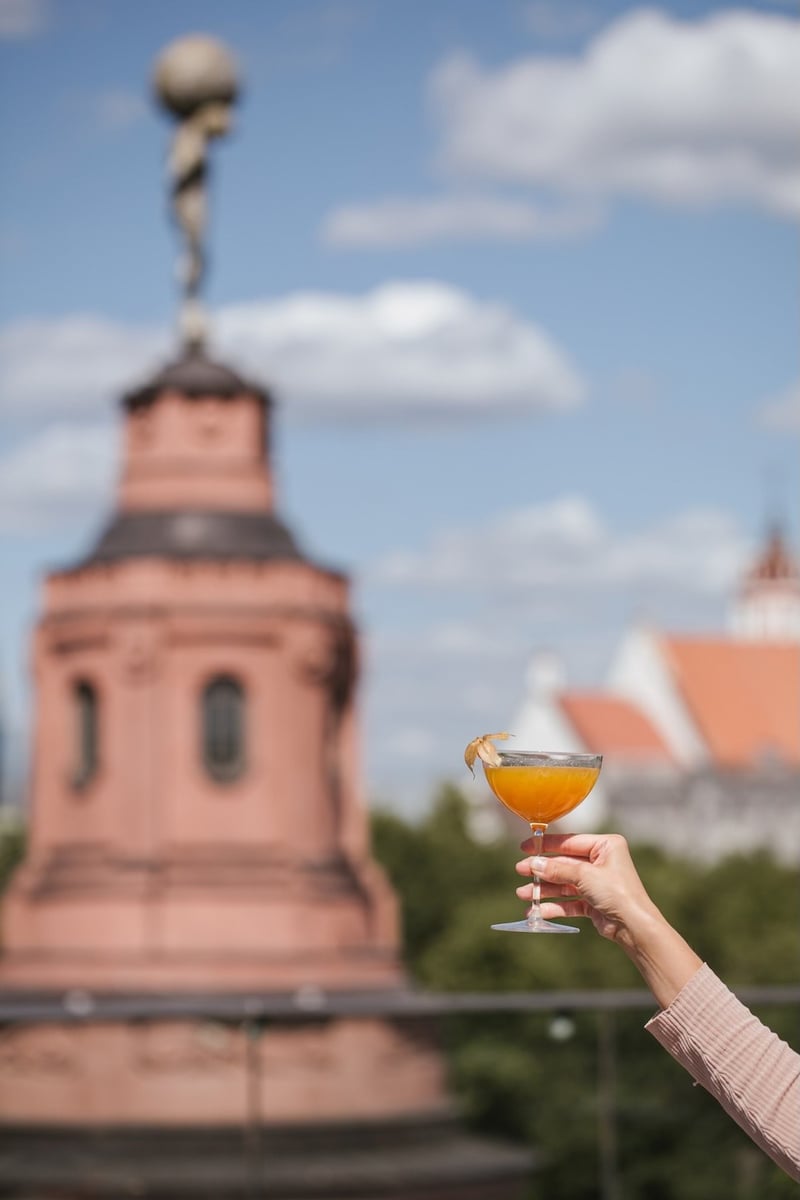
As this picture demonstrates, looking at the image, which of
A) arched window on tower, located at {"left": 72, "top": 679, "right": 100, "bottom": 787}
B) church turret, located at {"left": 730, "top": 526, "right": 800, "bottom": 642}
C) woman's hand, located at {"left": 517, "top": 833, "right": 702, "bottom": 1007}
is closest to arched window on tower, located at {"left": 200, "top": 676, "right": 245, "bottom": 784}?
arched window on tower, located at {"left": 72, "top": 679, "right": 100, "bottom": 787}

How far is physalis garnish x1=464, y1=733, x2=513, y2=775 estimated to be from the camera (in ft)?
10.5

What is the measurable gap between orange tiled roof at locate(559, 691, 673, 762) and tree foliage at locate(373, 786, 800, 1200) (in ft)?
61.0

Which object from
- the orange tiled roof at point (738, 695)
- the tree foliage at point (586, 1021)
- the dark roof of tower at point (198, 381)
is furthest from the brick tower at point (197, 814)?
the orange tiled roof at point (738, 695)

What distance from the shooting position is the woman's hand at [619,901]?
8.98 feet

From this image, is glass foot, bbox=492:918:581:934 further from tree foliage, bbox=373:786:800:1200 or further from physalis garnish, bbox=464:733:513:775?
tree foliage, bbox=373:786:800:1200

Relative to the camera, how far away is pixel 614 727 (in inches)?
3310

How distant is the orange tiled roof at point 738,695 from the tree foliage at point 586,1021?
867 inches

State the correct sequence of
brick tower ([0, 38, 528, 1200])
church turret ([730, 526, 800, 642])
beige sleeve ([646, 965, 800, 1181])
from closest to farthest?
beige sleeve ([646, 965, 800, 1181]) < brick tower ([0, 38, 528, 1200]) < church turret ([730, 526, 800, 642])

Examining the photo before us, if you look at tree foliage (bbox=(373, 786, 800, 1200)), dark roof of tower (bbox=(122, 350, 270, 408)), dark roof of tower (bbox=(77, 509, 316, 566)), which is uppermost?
dark roof of tower (bbox=(122, 350, 270, 408))

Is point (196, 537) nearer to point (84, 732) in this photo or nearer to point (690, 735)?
point (84, 732)

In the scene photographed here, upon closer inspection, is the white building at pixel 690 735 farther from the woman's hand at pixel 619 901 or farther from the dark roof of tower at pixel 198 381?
the woman's hand at pixel 619 901

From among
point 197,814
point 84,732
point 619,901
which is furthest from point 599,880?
point 84,732

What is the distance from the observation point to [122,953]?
1138 inches

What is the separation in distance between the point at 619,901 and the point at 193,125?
30.6 metres
